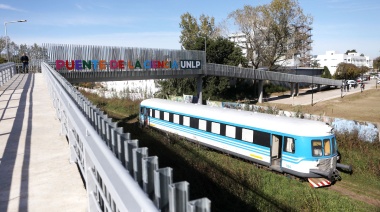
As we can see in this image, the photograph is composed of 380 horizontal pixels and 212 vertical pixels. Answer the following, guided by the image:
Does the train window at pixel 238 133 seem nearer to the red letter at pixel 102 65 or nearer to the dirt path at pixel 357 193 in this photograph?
the dirt path at pixel 357 193

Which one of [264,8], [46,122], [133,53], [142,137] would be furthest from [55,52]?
[264,8]

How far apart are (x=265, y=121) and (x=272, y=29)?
3379 cm

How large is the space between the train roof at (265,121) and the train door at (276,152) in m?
0.50

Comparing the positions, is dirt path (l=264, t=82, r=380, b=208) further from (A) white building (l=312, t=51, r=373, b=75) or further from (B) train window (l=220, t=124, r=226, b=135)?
(A) white building (l=312, t=51, r=373, b=75)

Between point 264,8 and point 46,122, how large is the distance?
4241 centimetres

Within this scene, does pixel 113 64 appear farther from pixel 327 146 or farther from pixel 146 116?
pixel 327 146

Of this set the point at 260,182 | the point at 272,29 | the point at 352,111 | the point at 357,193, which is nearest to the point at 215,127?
the point at 260,182

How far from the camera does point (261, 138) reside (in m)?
A: 13.8

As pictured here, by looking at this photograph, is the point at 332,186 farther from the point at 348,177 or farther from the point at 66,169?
the point at 66,169

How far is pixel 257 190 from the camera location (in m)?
11.1

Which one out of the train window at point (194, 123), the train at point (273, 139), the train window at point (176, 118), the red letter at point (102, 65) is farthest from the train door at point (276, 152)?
the red letter at point (102, 65)

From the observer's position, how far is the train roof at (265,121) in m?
12.7

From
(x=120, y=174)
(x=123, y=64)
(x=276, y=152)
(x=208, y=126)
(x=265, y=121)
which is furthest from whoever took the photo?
(x=123, y=64)

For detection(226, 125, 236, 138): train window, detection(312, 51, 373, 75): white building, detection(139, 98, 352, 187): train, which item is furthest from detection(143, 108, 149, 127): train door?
detection(312, 51, 373, 75): white building
